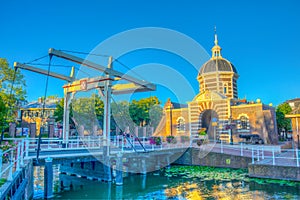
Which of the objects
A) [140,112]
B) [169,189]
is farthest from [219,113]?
[169,189]

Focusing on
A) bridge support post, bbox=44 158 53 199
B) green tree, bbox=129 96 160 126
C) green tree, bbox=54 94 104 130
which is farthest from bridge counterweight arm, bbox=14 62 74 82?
green tree, bbox=129 96 160 126

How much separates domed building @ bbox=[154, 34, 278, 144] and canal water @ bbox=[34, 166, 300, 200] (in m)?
9.67

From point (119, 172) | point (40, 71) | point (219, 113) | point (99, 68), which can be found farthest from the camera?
point (219, 113)

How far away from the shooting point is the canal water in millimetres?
9352

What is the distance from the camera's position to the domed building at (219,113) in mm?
22016

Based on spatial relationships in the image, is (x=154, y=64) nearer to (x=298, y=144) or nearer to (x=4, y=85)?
(x=4, y=85)

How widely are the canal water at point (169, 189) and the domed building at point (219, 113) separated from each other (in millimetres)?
9668

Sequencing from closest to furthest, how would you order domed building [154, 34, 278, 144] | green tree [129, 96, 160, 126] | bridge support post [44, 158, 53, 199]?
bridge support post [44, 158, 53, 199]
domed building [154, 34, 278, 144]
green tree [129, 96, 160, 126]

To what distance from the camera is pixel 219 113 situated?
24.4 metres

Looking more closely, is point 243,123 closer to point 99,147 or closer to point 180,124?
point 180,124

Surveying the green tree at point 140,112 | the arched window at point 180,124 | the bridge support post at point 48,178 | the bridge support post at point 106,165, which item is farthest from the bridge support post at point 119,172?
the green tree at point 140,112

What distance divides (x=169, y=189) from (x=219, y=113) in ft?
49.8

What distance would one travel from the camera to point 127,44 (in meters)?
15.9

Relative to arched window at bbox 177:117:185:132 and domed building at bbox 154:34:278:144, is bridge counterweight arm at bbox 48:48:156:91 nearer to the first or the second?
domed building at bbox 154:34:278:144
